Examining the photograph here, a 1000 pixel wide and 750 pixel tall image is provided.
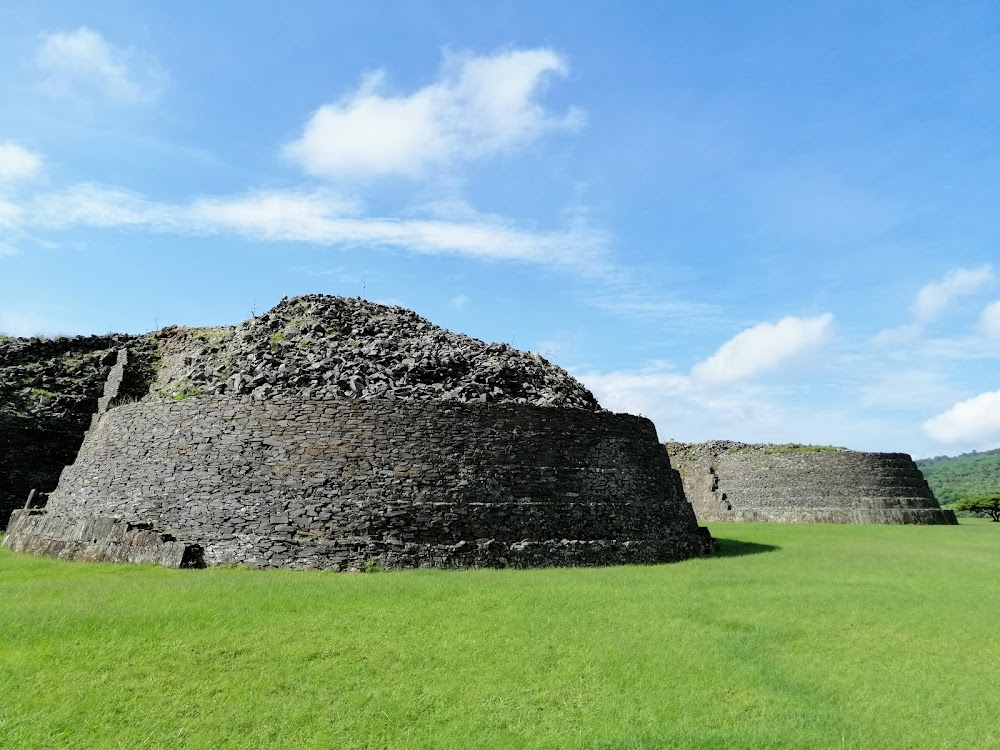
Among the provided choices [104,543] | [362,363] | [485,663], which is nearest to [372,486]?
[362,363]

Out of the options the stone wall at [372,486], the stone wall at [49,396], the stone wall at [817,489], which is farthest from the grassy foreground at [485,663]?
the stone wall at [817,489]

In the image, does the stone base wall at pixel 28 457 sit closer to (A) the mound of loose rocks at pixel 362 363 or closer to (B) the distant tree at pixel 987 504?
(A) the mound of loose rocks at pixel 362 363

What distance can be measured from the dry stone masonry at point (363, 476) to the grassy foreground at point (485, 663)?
1.71m

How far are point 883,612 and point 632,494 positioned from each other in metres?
7.55

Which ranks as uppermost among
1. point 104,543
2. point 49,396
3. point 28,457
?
point 49,396

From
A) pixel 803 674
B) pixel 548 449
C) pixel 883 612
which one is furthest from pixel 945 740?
pixel 548 449

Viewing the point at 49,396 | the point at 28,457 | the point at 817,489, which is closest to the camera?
the point at 28,457

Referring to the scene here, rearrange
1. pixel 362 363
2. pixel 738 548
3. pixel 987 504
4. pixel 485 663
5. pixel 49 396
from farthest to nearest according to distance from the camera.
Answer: pixel 987 504, pixel 49 396, pixel 738 548, pixel 362 363, pixel 485 663

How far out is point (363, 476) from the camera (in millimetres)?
15719

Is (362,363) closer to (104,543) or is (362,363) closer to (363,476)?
(363,476)

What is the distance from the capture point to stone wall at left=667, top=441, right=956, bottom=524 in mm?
38000

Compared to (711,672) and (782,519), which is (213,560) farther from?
(782,519)

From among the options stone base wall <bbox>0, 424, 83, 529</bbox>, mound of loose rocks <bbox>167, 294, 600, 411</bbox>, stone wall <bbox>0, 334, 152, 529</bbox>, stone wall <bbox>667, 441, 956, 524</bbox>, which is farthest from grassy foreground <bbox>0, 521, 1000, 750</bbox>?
stone wall <bbox>667, 441, 956, 524</bbox>

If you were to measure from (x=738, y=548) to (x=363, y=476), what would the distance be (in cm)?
1298
